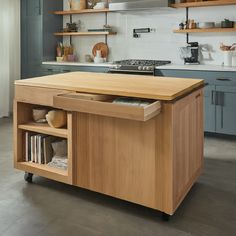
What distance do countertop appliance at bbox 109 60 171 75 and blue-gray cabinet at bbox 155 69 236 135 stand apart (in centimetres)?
48

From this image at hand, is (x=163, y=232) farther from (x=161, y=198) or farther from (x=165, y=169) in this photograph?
(x=165, y=169)

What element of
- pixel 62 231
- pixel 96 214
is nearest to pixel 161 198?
pixel 96 214

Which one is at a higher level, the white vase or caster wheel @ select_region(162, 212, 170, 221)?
the white vase

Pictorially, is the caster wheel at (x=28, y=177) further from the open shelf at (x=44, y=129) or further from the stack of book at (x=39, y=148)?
the open shelf at (x=44, y=129)

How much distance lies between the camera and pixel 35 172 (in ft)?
9.14

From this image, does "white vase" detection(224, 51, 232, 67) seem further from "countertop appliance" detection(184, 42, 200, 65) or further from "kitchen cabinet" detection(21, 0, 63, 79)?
"kitchen cabinet" detection(21, 0, 63, 79)

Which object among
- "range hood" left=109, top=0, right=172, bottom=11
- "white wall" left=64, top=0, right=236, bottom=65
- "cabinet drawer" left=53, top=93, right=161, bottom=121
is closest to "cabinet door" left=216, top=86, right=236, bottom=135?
"white wall" left=64, top=0, right=236, bottom=65

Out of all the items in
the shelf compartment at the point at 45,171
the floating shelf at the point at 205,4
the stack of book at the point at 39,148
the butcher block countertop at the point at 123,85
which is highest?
the floating shelf at the point at 205,4

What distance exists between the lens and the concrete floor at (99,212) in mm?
2170

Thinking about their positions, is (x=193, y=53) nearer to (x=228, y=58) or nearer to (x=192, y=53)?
(x=192, y=53)

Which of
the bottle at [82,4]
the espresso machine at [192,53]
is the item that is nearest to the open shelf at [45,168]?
the espresso machine at [192,53]

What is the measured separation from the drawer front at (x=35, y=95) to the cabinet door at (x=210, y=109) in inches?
85.1

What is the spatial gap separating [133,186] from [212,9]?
10.2 feet

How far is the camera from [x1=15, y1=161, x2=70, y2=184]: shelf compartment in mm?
2629
